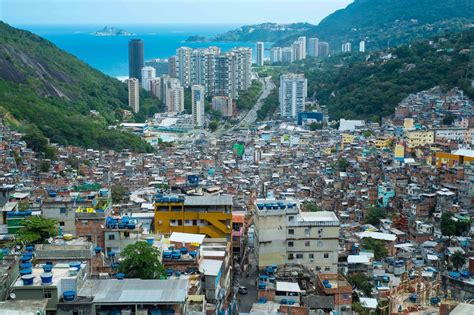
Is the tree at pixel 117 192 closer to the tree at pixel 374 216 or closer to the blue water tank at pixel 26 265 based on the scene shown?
the tree at pixel 374 216

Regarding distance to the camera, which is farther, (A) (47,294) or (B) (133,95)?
(B) (133,95)

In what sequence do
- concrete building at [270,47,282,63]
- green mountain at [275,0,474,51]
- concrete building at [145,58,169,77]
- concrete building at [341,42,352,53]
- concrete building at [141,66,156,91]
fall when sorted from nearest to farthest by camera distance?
concrete building at [141,66,156,91] → green mountain at [275,0,474,51] → concrete building at [145,58,169,77] → concrete building at [341,42,352,53] → concrete building at [270,47,282,63]

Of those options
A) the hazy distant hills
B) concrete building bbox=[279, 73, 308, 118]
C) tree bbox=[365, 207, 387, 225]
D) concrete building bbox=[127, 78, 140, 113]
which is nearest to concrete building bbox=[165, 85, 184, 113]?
concrete building bbox=[127, 78, 140, 113]

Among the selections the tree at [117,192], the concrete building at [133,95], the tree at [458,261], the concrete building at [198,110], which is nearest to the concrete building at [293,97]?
the concrete building at [198,110]

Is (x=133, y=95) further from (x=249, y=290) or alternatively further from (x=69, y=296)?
(x=69, y=296)

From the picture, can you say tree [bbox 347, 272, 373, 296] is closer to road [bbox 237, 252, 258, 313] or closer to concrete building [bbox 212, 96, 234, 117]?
road [bbox 237, 252, 258, 313]

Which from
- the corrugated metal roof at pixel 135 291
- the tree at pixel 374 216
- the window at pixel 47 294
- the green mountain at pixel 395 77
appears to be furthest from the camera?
the green mountain at pixel 395 77

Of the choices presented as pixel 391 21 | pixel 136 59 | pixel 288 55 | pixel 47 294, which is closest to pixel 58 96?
pixel 136 59
